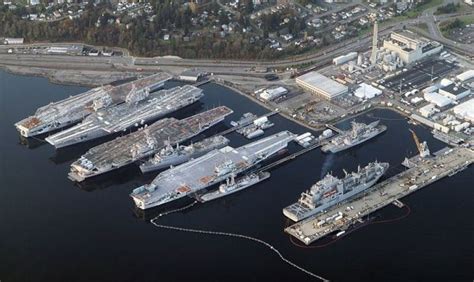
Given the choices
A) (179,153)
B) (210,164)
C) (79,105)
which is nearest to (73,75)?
(79,105)

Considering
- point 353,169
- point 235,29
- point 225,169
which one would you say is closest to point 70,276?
point 225,169

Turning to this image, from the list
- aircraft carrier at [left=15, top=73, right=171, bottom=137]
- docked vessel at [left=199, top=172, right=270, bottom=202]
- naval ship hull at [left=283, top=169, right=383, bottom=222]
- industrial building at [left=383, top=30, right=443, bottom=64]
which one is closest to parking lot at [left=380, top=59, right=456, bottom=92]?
industrial building at [left=383, top=30, right=443, bottom=64]

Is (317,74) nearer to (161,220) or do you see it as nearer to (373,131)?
(373,131)

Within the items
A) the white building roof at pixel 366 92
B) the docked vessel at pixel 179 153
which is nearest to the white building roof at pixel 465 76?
the white building roof at pixel 366 92

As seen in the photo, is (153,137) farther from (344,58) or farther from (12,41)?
(12,41)

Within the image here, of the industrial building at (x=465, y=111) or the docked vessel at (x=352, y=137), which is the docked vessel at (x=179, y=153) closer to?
the docked vessel at (x=352, y=137)
